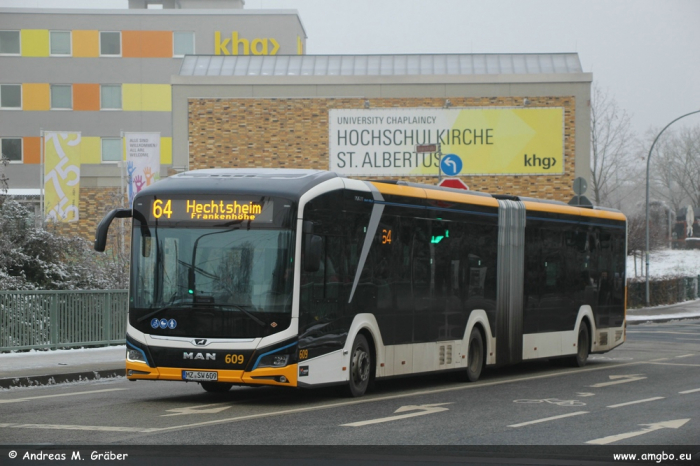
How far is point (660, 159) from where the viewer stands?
99.9 metres

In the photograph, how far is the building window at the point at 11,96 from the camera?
221ft

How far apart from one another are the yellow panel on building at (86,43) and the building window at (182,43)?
476 centimetres

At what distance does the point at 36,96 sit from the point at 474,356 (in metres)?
55.5

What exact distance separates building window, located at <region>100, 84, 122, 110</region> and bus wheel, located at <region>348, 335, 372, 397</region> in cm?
5660

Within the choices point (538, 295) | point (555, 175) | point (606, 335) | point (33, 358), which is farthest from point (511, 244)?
point (555, 175)

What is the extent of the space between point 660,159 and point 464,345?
8762 centimetres

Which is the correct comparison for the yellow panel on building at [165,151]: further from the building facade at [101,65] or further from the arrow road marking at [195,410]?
the arrow road marking at [195,410]

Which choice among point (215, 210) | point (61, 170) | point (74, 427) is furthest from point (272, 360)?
point (61, 170)

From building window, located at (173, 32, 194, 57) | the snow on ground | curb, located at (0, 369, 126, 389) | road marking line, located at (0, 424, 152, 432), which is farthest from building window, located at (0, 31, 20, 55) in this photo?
road marking line, located at (0, 424, 152, 432)

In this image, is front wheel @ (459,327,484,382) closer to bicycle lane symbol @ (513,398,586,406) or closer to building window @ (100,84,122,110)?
bicycle lane symbol @ (513,398,586,406)

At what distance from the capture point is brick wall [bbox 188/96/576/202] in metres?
43.5
